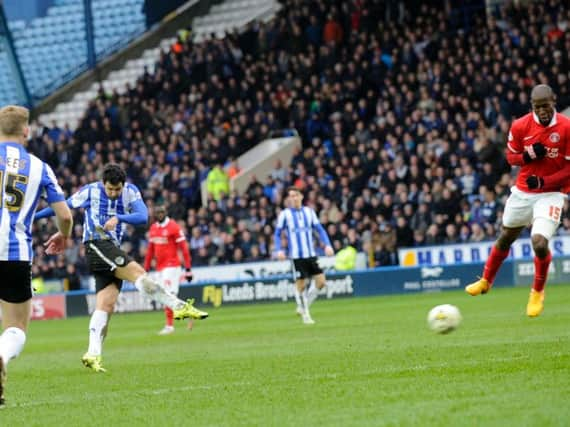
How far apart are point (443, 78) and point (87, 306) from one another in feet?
35.9

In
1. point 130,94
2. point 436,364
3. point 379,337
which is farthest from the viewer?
point 130,94

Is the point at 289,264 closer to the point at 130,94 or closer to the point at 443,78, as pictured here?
the point at 443,78

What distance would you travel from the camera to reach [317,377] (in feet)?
34.0

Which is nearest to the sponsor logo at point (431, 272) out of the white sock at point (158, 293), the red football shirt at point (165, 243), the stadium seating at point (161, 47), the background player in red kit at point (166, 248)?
the background player in red kit at point (166, 248)

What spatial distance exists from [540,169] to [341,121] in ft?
68.1

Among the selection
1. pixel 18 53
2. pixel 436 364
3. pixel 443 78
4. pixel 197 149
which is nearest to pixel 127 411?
pixel 436 364

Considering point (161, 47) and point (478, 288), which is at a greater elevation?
point (161, 47)

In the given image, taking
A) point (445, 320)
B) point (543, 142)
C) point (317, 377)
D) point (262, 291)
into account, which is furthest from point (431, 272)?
point (317, 377)

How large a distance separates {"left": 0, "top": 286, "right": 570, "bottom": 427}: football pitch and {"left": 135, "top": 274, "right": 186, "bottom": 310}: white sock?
68 cm

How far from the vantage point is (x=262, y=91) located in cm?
3694

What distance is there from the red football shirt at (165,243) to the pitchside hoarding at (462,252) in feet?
28.6

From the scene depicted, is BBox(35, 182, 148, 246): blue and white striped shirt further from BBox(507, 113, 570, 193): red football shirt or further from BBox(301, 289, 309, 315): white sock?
BBox(301, 289, 309, 315): white sock

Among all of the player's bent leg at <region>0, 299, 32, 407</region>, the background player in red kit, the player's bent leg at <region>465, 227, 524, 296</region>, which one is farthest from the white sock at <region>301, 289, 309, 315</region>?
the player's bent leg at <region>0, 299, 32, 407</region>

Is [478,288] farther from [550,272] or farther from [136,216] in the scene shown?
[550,272]
